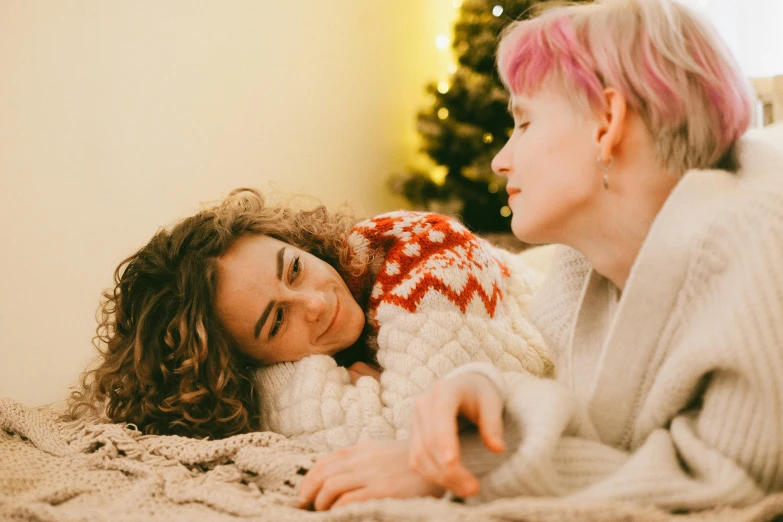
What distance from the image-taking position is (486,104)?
8.39 ft

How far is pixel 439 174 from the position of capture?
3234 millimetres

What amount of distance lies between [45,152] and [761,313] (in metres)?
1.69

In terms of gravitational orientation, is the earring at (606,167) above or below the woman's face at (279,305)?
above

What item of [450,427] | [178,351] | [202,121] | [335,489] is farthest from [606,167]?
[202,121]

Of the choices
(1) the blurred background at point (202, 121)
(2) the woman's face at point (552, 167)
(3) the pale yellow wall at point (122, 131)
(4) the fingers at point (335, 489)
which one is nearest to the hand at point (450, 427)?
(4) the fingers at point (335, 489)

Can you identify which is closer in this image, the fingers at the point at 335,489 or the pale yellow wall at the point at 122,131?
the fingers at the point at 335,489

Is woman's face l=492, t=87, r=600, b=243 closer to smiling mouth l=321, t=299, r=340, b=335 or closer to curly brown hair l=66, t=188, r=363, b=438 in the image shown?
smiling mouth l=321, t=299, r=340, b=335

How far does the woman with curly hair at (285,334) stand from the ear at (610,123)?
1.49 feet

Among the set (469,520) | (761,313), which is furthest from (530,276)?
(469,520)

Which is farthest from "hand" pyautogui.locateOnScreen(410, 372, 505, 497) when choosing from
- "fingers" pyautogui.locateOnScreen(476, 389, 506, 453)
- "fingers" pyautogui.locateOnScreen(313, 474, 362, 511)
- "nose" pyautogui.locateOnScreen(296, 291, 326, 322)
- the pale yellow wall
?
the pale yellow wall

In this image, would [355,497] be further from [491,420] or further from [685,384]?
[685,384]

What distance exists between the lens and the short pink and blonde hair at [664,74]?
2.68ft

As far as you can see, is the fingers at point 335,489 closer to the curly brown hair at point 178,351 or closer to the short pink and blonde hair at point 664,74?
the curly brown hair at point 178,351

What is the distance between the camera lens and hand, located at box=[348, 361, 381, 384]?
127 centimetres
